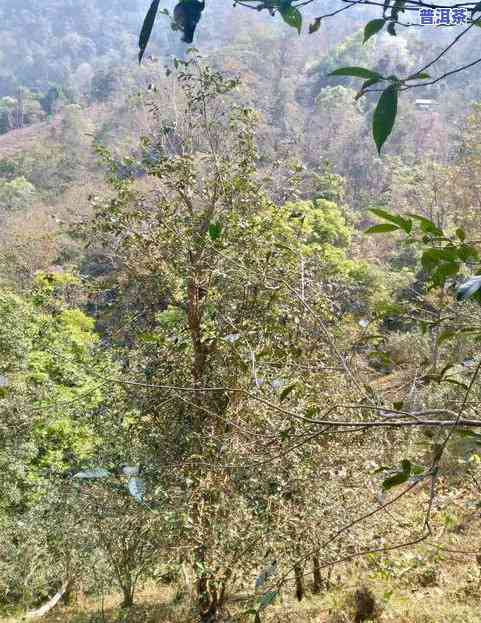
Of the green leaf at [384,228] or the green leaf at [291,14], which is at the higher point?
the green leaf at [291,14]

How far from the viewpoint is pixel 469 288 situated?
21.7 inches

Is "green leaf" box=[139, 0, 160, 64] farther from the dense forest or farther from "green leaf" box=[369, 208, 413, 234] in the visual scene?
"green leaf" box=[369, 208, 413, 234]

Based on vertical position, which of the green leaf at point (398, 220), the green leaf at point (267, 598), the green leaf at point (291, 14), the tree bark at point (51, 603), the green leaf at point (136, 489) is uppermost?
the green leaf at point (291, 14)

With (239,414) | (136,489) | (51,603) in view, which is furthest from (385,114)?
(51,603)

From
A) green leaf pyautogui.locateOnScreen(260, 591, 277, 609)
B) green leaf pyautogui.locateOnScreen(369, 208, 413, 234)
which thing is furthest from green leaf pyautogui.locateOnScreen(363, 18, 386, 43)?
green leaf pyautogui.locateOnScreen(260, 591, 277, 609)

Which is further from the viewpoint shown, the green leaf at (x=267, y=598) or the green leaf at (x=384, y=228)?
the green leaf at (x=267, y=598)

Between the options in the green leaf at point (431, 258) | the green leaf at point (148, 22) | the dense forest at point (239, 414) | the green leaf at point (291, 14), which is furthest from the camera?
the dense forest at point (239, 414)

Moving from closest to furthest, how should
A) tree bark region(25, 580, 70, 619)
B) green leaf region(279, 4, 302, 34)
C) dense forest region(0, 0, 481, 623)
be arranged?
green leaf region(279, 4, 302, 34) → dense forest region(0, 0, 481, 623) → tree bark region(25, 580, 70, 619)

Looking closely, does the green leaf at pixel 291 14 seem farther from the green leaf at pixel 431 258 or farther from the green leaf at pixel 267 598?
the green leaf at pixel 267 598

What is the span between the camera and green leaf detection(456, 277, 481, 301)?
0.54m

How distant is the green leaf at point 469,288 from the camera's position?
0.54 meters

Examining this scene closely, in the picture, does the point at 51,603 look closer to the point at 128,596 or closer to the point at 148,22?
the point at 128,596

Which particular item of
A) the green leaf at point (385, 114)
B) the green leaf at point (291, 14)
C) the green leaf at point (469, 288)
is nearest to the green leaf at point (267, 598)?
the green leaf at point (469, 288)

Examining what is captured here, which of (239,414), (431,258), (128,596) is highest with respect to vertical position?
(431,258)
